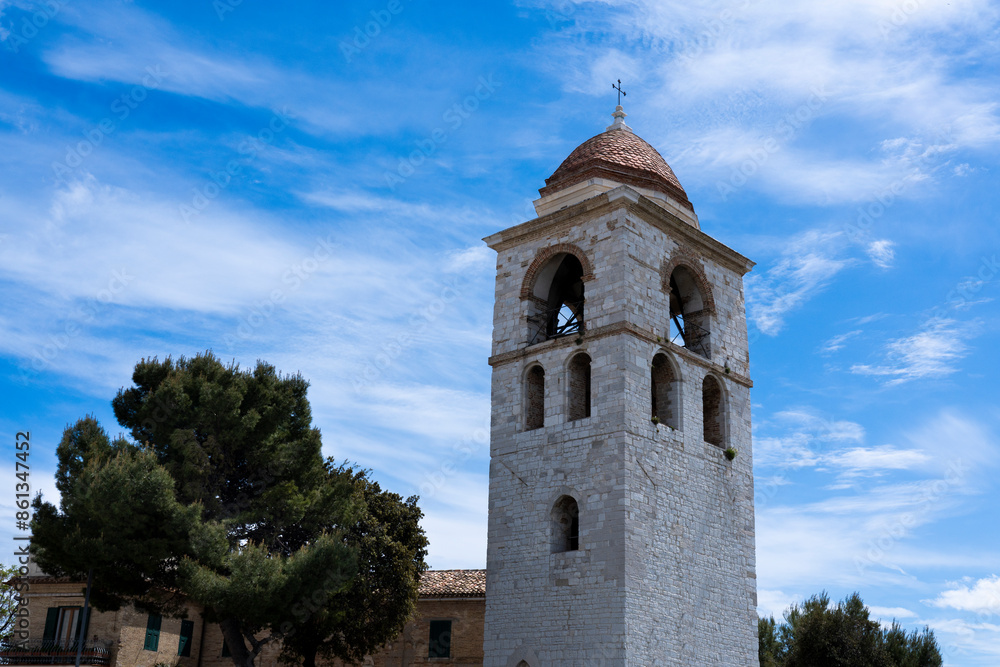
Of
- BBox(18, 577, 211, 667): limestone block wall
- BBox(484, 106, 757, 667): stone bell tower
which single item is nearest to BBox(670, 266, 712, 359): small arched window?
BBox(484, 106, 757, 667): stone bell tower

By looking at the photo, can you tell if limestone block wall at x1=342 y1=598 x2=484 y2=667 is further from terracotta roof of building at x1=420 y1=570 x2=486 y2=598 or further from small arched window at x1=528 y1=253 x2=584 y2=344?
small arched window at x1=528 y1=253 x2=584 y2=344

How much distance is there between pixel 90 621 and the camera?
980 inches

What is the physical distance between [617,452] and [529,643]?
13.5ft

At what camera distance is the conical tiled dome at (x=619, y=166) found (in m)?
21.3

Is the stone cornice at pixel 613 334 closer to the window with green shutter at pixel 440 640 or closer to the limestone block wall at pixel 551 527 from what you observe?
the limestone block wall at pixel 551 527

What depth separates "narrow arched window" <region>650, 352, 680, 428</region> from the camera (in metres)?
19.7

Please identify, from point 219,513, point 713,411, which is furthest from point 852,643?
point 219,513

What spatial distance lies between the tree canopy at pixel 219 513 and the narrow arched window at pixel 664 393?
7.14 meters

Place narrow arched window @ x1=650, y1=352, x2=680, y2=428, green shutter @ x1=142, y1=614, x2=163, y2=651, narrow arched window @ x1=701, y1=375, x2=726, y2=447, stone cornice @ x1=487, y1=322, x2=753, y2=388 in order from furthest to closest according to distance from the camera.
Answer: green shutter @ x1=142, y1=614, x2=163, y2=651, narrow arched window @ x1=701, y1=375, x2=726, y2=447, narrow arched window @ x1=650, y1=352, x2=680, y2=428, stone cornice @ x1=487, y1=322, x2=753, y2=388

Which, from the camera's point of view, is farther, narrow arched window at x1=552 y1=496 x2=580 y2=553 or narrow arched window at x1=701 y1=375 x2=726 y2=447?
narrow arched window at x1=701 y1=375 x2=726 y2=447

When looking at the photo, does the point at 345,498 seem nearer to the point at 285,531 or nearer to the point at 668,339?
the point at 285,531

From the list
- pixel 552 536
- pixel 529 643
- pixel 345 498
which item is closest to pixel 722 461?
pixel 552 536

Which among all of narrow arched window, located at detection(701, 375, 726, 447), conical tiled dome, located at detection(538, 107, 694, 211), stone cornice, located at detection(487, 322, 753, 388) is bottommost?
narrow arched window, located at detection(701, 375, 726, 447)

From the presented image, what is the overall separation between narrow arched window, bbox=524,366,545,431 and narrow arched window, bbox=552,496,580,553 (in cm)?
192
